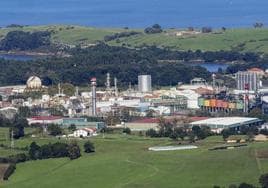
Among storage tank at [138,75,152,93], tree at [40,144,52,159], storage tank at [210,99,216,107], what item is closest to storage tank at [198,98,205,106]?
storage tank at [210,99,216,107]

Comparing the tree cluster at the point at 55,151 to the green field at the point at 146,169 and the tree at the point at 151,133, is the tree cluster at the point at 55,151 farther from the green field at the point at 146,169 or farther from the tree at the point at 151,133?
the tree at the point at 151,133

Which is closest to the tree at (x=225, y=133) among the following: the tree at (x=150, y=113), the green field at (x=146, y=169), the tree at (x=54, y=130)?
the green field at (x=146, y=169)

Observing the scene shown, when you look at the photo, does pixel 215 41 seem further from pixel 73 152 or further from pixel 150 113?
pixel 73 152

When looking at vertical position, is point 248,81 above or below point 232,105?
above

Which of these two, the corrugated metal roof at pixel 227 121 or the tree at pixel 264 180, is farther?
the corrugated metal roof at pixel 227 121

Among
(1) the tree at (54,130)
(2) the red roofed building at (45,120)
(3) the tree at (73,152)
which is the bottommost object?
(3) the tree at (73,152)

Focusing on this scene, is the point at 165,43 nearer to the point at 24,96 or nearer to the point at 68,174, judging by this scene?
the point at 24,96

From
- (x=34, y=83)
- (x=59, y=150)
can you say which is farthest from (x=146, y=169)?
(x=34, y=83)
